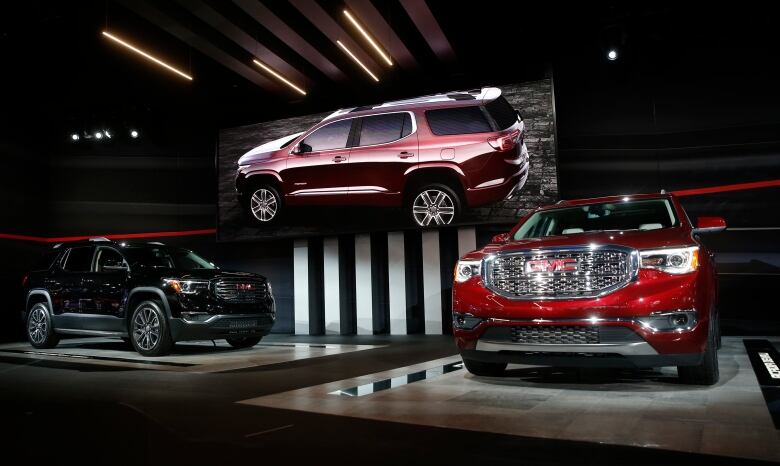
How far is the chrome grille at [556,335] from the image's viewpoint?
3.79m

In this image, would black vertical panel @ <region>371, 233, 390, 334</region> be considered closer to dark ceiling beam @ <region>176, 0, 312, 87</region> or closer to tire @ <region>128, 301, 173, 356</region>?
dark ceiling beam @ <region>176, 0, 312, 87</region>

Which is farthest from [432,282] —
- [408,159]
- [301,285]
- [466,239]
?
[301,285]

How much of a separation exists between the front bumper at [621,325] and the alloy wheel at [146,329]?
15.0 feet

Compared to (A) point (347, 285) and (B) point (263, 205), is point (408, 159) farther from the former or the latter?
(B) point (263, 205)

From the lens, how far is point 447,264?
380 inches

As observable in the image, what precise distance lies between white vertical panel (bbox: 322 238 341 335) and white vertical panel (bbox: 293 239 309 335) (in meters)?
0.38

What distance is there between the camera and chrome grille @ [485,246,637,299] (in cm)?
384

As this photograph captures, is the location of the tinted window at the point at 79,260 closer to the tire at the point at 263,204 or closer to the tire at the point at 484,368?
the tire at the point at 263,204

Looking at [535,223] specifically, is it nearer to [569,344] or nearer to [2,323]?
[569,344]

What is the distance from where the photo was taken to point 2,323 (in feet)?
38.7

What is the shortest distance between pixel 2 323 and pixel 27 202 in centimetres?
258

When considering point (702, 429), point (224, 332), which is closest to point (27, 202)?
point (224, 332)

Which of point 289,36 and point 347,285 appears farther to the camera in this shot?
point 347,285

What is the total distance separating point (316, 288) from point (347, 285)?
61 centimetres
